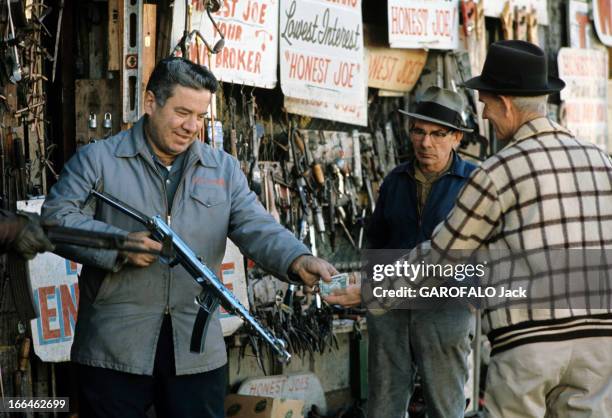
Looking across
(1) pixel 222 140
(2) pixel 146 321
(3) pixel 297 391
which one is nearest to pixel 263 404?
(3) pixel 297 391

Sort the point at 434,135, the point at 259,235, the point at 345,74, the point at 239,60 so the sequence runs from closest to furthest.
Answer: the point at 259,235 → the point at 434,135 → the point at 239,60 → the point at 345,74

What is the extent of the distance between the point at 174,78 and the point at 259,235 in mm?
852

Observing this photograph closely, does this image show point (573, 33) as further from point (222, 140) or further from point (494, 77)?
point (494, 77)

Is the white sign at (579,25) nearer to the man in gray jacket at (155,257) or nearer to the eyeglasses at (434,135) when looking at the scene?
the eyeglasses at (434,135)

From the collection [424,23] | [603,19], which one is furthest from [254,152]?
[603,19]

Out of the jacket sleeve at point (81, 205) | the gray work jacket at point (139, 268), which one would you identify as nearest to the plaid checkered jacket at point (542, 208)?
the gray work jacket at point (139, 268)

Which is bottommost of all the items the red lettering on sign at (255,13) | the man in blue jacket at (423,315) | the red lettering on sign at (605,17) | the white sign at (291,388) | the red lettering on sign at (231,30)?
the white sign at (291,388)

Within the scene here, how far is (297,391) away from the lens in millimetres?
7805

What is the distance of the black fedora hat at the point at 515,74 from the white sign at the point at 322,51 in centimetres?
326

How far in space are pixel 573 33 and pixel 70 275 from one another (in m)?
6.44

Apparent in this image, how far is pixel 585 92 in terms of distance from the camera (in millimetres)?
10734

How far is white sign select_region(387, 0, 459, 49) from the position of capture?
844cm

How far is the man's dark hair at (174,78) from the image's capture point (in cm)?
484

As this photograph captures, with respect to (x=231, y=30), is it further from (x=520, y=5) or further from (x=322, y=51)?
(x=520, y=5)
